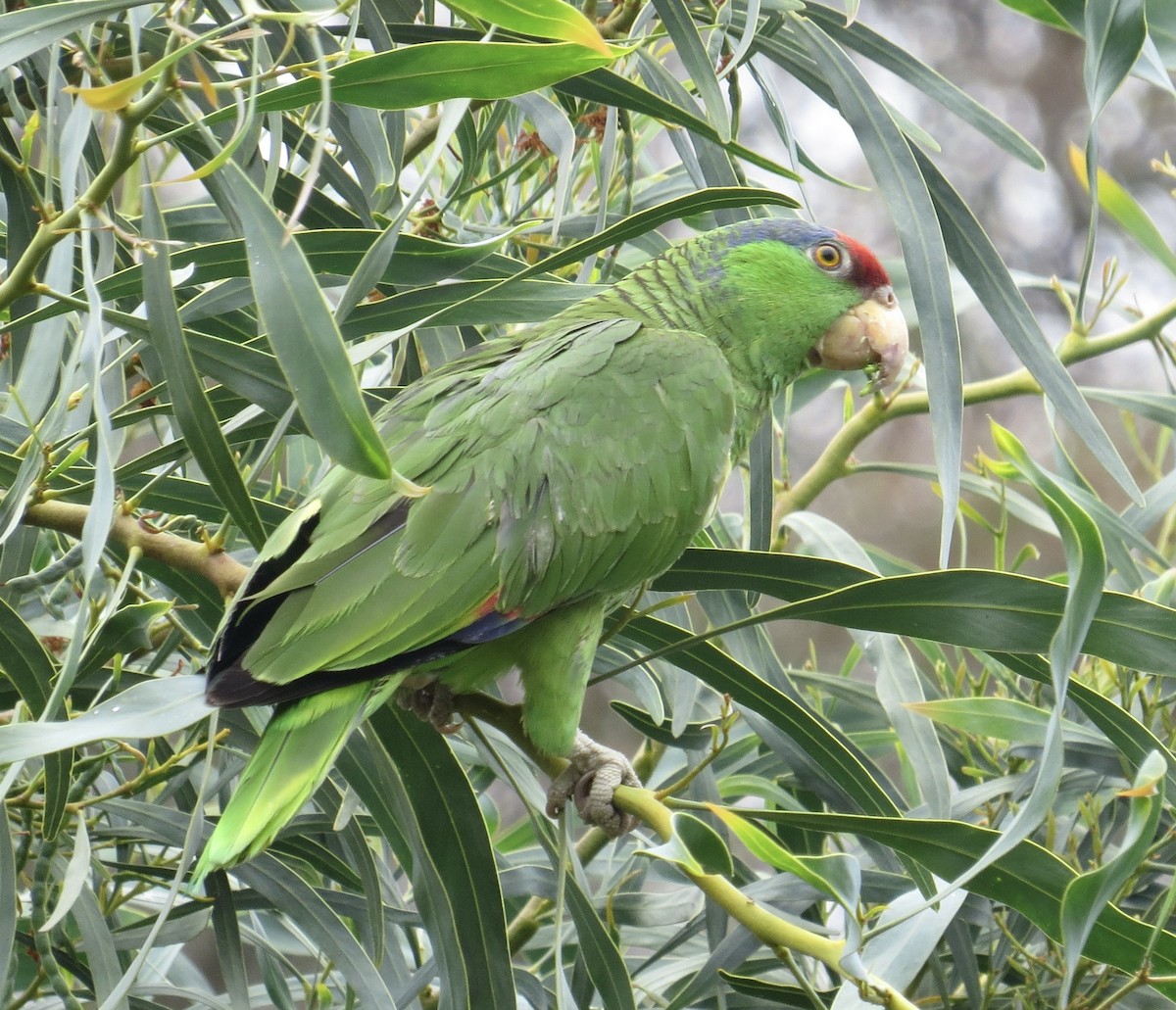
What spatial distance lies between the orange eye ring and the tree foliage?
0.13 meters

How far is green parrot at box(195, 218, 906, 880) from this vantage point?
3.49 ft

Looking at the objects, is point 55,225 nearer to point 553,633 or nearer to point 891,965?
point 553,633

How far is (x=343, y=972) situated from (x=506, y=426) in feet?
1.91

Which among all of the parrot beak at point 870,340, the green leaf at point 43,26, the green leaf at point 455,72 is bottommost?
the parrot beak at point 870,340

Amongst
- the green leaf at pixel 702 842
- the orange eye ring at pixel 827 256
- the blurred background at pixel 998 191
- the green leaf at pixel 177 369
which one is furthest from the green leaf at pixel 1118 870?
the blurred background at pixel 998 191

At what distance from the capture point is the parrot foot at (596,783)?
132cm

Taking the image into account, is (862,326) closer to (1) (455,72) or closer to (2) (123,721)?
(1) (455,72)

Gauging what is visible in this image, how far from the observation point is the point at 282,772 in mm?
1046

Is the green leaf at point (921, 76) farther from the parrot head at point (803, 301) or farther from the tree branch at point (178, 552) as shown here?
the tree branch at point (178, 552)

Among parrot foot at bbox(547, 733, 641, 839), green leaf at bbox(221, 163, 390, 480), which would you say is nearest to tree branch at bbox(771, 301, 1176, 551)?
parrot foot at bbox(547, 733, 641, 839)

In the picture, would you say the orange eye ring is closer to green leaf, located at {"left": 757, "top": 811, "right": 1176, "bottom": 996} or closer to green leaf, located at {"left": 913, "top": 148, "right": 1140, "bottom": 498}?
green leaf, located at {"left": 913, "top": 148, "right": 1140, "bottom": 498}

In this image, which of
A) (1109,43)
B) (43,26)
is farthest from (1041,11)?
(43,26)

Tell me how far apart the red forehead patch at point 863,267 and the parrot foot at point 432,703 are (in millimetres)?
819

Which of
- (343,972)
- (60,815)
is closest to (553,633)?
(343,972)
